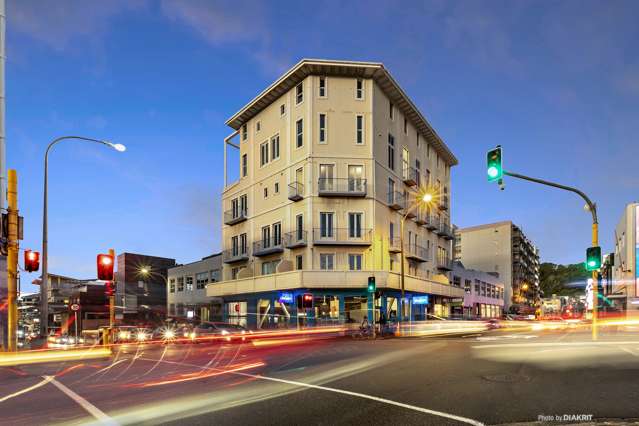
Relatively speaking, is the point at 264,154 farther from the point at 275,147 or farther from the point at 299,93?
the point at 299,93

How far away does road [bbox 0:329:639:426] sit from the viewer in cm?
716

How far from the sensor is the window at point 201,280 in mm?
57469

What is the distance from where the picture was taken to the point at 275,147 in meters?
43.9

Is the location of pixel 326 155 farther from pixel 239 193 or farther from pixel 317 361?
pixel 317 361

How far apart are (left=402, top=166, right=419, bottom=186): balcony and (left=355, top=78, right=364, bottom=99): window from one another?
9.00 m

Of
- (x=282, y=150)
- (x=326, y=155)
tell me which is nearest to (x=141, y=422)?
(x=326, y=155)

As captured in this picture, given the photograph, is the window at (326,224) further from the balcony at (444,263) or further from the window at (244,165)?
the balcony at (444,263)

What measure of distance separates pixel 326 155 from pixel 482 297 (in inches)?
1797

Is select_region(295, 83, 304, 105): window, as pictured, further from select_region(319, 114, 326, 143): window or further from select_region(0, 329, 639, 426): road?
select_region(0, 329, 639, 426): road

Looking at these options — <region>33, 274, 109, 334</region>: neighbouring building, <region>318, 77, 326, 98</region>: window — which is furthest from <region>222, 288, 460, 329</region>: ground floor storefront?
<region>33, 274, 109, 334</region>: neighbouring building

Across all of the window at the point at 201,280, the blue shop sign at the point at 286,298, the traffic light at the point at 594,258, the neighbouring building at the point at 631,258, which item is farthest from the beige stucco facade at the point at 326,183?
the neighbouring building at the point at 631,258

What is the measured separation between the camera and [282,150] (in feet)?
140

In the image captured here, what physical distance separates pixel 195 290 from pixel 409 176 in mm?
30452

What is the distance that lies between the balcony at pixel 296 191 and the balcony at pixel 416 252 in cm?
1134
